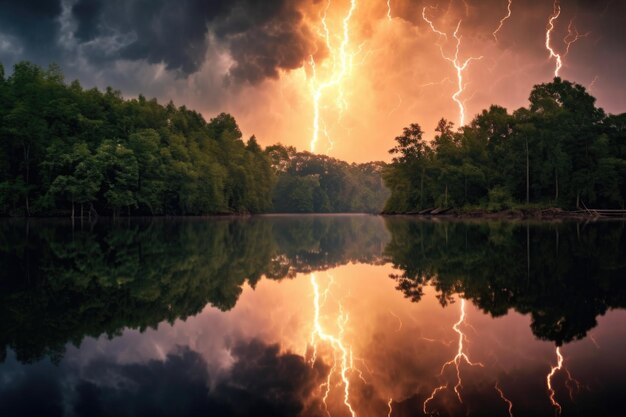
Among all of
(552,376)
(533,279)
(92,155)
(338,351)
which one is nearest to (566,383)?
(552,376)

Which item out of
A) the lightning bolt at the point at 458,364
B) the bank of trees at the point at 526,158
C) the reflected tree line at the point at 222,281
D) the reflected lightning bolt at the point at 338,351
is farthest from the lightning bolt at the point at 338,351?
the bank of trees at the point at 526,158

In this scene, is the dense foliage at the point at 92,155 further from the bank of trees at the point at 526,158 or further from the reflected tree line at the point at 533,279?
the reflected tree line at the point at 533,279

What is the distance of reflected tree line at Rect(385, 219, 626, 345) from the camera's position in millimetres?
7336

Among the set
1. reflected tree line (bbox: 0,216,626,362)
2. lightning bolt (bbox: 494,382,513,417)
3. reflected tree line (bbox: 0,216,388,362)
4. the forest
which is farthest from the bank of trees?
lightning bolt (bbox: 494,382,513,417)

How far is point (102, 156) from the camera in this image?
5619cm

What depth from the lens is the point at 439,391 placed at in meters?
4.36

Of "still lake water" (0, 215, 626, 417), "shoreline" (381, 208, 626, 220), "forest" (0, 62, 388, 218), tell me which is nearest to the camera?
"still lake water" (0, 215, 626, 417)

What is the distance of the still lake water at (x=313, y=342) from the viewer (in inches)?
165

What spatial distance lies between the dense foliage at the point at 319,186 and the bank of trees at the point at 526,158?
63393 mm

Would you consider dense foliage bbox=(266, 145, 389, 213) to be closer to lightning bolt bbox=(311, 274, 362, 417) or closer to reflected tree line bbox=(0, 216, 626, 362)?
reflected tree line bbox=(0, 216, 626, 362)

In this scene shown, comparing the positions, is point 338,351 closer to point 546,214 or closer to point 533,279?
point 533,279

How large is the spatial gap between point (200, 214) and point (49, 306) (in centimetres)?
7353

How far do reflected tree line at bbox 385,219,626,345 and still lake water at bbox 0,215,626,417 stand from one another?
0.06m

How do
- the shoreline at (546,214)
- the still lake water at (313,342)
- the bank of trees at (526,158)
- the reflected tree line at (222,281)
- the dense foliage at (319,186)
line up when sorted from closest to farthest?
the still lake water at (313,342) < the reflected tree line at (222,281) < the shoreline at (546,214) < the bank of trees at (526,158) < the dense foliage at (319,186)
